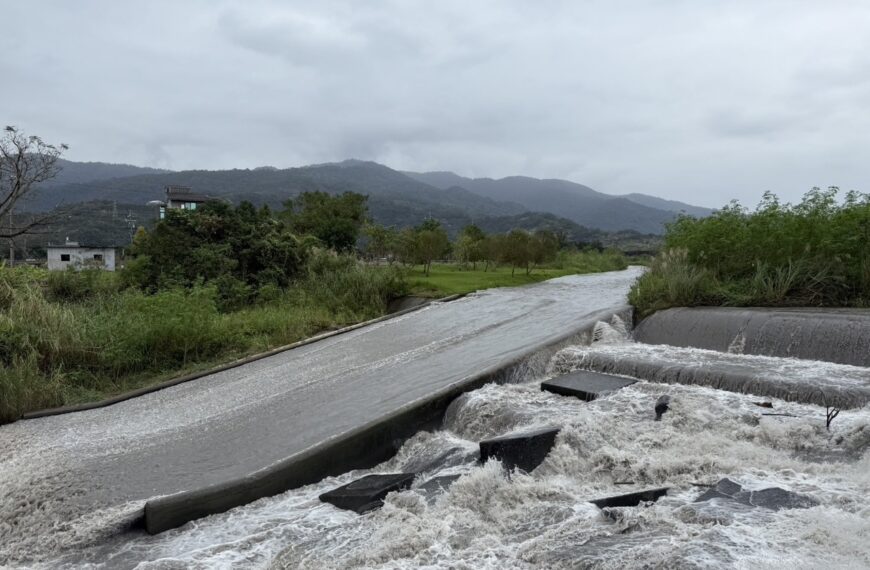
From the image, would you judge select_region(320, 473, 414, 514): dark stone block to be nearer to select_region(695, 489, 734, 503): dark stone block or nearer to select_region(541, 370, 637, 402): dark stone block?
select_region(695, 489, 734, 503): dark stone block

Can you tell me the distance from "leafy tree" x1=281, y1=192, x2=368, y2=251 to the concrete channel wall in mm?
15720

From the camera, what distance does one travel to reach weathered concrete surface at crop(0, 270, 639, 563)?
4719mm

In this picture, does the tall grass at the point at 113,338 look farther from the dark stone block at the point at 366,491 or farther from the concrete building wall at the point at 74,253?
the concrete building wall at the point at 74,253

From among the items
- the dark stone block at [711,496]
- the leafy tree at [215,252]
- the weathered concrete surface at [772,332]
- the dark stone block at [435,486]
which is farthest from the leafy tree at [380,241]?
the dark stone block at [711,496]

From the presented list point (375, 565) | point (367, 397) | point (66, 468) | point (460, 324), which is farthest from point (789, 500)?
point (460, 324)

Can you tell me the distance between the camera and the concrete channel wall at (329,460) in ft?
15.3

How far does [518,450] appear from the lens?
5.02 metres

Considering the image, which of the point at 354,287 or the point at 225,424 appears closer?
the point at 225,424

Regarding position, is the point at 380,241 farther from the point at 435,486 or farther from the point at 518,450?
the point at 435,486

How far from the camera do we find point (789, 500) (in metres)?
4.08

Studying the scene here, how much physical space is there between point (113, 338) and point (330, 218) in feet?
63.2

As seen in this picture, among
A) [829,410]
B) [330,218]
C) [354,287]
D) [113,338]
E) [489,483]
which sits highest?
[330,218]

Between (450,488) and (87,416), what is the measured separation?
207 inches

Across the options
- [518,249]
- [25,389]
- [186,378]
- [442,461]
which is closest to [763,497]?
[442,461]
